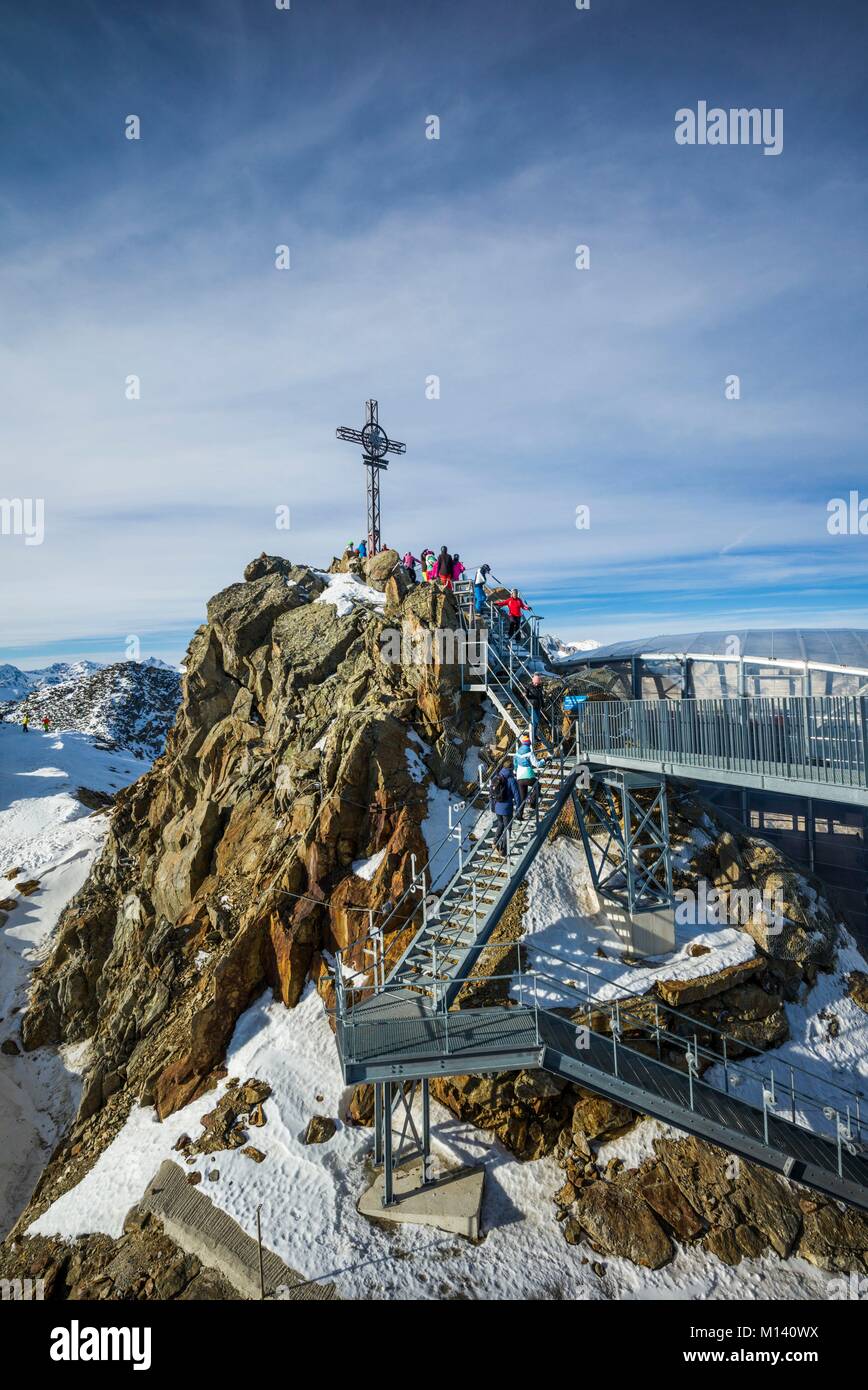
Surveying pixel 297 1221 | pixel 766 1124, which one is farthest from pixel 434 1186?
pixel 766 1124

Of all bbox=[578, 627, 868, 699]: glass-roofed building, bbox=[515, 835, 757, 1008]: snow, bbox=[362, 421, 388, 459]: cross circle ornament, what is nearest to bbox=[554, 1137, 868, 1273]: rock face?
bbox=[515, 835, 757, 1008]: snow

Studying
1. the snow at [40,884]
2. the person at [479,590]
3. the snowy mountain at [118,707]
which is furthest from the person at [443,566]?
the snowy mountain at [118,707]

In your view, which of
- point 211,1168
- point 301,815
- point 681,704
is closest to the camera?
point 211,1168

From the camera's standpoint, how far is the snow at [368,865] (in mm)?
17577

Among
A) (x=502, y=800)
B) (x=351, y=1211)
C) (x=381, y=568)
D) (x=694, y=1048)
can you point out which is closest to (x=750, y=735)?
(x=502, y=800)

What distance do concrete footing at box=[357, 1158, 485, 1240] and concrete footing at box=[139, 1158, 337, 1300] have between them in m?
1.51

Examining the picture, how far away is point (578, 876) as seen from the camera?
58.2ft

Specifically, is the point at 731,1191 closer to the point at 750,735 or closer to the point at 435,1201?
the point at 435,1201

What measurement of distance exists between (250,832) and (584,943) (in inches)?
427

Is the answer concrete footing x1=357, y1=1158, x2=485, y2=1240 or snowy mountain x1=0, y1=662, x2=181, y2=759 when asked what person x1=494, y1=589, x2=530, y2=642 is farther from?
snowy mountain x1=0, y1=662, x2=181, y2=759

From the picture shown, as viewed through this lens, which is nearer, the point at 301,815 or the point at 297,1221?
the point at 297,1221

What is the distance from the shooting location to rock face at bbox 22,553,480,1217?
1686 centimetres

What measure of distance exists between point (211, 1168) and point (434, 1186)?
4445 millimetres

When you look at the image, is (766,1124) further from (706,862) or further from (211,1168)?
(211,1168)
